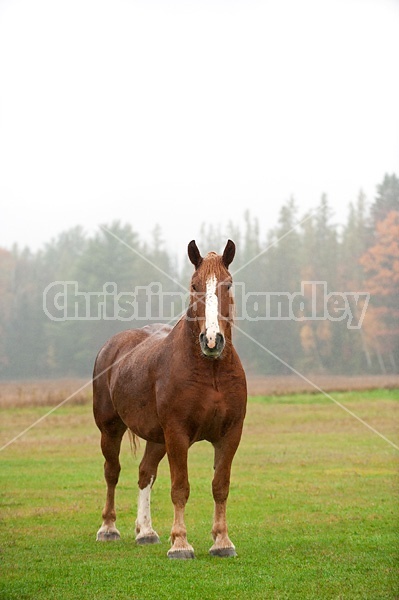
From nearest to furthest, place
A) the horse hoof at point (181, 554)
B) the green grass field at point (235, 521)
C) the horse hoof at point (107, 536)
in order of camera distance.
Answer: the green grass field at point (235, 521) < the horse hoof at point (181, 554) < the horse hoof at point (107, 536)

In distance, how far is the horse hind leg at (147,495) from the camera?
27.8 ft

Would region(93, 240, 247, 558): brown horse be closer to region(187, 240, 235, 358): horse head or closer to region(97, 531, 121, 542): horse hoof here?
region(187, 240, 235, 358): horse head

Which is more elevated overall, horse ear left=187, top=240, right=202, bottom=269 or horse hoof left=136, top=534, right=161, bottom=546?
horse ear left=187, top=240, right=202, bottom=269

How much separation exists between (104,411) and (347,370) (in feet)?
117

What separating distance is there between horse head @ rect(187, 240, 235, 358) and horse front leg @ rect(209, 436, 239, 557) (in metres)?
1.07

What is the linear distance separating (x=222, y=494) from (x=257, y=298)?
39.1 metres

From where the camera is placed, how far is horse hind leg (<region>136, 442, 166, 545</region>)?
8469mm

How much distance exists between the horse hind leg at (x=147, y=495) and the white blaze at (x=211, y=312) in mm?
2540

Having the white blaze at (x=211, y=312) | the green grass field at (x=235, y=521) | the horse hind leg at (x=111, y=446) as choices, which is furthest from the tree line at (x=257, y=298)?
the white blaze at (x=211, y=312)

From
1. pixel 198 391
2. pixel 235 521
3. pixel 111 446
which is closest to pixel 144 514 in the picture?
pixel 111 446

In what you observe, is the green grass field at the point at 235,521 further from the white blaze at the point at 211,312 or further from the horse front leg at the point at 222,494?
the white blaze at the point at 211,312

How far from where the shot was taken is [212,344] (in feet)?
21.5

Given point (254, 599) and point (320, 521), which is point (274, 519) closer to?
point (320, 521)

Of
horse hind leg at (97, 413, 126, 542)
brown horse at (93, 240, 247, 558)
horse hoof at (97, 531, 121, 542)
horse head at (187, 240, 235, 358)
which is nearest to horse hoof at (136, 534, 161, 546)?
horse hoof at (97, 531, 121, 542)
